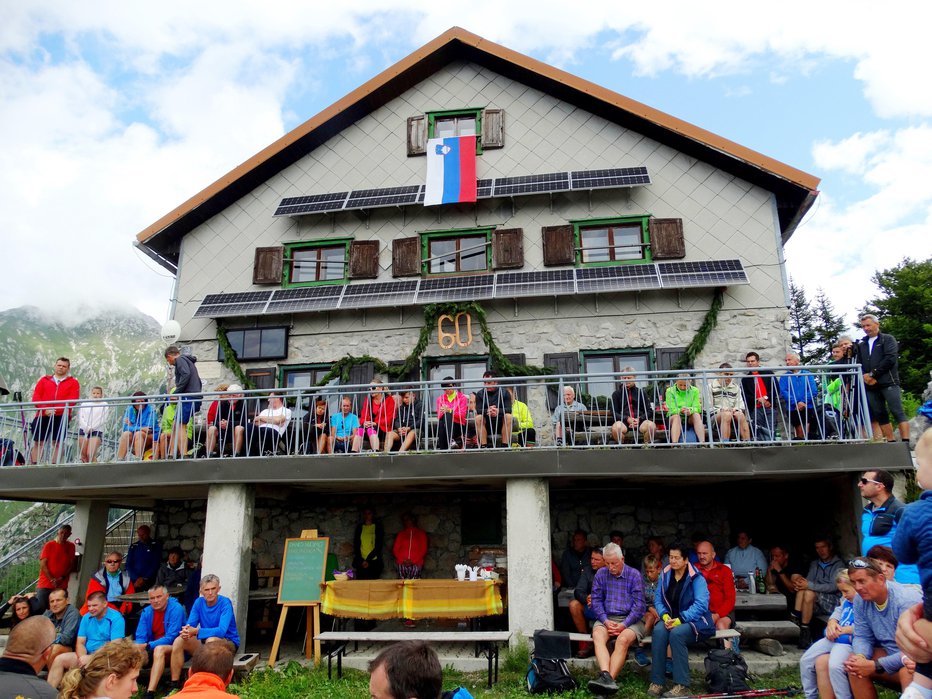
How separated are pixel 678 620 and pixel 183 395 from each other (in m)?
6.69

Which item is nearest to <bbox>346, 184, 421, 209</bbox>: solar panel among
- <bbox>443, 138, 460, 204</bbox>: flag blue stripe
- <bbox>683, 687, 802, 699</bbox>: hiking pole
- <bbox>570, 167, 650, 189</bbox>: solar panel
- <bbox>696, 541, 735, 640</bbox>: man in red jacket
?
<bbox>443, 138, 460, 204</bbox>: flag blue stripe

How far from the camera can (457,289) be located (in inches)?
480

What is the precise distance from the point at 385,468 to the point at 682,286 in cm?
555

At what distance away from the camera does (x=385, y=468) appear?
9.10 meters

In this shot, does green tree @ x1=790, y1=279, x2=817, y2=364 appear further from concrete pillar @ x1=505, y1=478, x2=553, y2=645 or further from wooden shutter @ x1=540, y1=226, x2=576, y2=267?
concrete pillar @ x1=505, y1=478, x2=553, y2=645

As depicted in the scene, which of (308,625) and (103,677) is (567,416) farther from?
(103,677)

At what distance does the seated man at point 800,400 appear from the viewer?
8.70m

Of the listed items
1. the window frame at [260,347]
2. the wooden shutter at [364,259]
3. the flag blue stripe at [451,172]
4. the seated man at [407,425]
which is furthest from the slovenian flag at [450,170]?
the seated man at [407,425]

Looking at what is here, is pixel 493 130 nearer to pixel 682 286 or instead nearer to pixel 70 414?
pixel 682 286

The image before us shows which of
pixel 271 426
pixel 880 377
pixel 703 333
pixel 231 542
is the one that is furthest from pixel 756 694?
pixel 271 426

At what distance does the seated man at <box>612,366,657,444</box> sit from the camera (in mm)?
8922

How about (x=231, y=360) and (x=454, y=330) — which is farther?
(x=231, y=360)

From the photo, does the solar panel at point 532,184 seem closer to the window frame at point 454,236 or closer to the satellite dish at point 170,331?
the window frame at point 454,236

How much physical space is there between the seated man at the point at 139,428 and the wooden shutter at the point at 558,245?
21.7 ft
